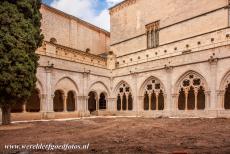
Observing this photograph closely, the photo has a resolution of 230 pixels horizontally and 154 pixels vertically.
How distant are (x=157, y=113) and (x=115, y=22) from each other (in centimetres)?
1183

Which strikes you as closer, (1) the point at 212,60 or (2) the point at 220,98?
(2) the point at 220,98

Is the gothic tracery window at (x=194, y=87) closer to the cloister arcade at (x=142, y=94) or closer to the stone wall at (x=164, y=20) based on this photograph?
the cloister arcade at (x=142, y=94)

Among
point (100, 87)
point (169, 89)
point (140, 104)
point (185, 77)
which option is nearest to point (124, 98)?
point (140, 104)

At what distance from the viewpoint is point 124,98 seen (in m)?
19.8

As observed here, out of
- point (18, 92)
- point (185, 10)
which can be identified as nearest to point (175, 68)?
point (185, 10)

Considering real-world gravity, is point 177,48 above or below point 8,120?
above

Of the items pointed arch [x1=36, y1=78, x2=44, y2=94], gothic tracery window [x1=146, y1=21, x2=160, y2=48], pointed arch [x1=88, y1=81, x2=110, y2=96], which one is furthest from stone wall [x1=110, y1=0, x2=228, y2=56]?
pointed arch [x1=36, y1=78, x2=44, y2=94]

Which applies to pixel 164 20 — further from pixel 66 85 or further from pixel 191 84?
pixel 66 85

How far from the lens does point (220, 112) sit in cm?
1330

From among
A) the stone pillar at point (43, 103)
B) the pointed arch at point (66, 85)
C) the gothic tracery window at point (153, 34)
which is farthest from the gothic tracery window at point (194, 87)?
the stone pillar at point (43, 103)

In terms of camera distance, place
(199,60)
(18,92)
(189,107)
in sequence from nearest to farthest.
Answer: (18,92) → (199,60) → (189,107)

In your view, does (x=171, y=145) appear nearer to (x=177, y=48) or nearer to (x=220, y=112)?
(x=220, y=112)

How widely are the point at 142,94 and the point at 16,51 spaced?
35.4ft

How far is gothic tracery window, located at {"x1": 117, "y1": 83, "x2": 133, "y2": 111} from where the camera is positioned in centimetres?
1900
